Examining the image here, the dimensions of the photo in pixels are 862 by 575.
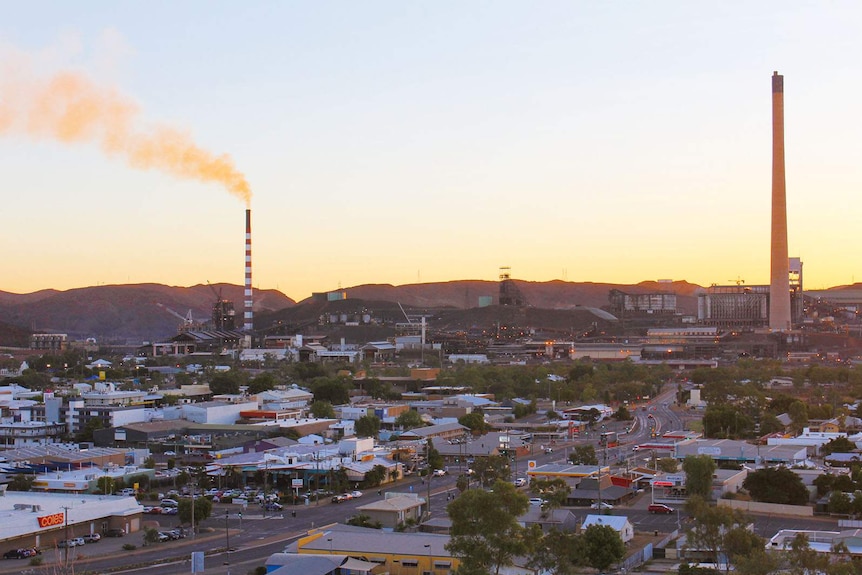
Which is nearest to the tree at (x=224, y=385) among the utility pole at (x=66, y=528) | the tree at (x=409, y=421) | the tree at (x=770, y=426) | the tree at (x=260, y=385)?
the tree at (x=260, y=385)

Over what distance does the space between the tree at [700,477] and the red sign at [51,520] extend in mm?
7237

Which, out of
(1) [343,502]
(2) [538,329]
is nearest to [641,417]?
(1) [343,502]

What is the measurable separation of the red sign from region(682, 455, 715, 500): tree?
23.7 feet

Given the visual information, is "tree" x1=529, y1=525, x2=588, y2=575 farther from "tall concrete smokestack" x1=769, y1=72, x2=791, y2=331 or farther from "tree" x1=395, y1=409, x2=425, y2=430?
"tall concrete smokestack" x1=769, y1=72, x2=791, y2=331

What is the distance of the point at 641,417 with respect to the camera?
988 inches

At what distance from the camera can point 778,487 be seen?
13281 mm

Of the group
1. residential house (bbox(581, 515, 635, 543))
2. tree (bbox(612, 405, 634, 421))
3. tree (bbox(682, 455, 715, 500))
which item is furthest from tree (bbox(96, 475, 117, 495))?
tree (bbox(612, 405, 634, 421))

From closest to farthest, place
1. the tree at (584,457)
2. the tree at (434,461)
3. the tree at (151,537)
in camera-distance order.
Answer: the tree at (151,537) → the tree at (584,457) → the tree at (434,461)

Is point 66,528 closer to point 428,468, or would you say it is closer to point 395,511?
point 395,511

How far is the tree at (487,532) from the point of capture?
8.81 metres

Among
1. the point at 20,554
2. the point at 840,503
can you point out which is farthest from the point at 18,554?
the point at 840,503

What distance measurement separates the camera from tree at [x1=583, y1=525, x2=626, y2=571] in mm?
10000

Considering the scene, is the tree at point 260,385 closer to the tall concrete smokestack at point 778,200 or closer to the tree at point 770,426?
the tree at point 770,426

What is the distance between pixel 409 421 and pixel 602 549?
1259 cm
